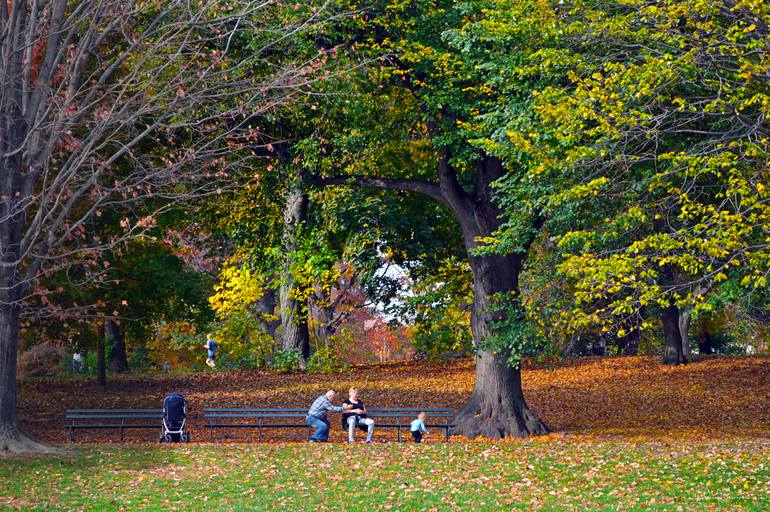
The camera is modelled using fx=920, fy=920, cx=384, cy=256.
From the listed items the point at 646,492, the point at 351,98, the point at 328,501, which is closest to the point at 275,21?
the point at 351,98

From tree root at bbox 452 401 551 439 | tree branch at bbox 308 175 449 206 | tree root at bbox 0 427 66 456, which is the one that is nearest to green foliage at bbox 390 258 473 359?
tree root at bbox 452 401 551 439

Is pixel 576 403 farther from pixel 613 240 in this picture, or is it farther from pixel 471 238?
pixel 613 240

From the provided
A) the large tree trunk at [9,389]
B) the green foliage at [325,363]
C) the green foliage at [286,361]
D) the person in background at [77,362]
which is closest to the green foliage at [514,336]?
the large tree trunk at [9,389]

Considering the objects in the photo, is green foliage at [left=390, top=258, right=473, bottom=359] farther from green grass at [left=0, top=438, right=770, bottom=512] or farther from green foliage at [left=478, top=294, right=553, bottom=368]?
green grass at [left=0, top=438, right=770, bottom=512]

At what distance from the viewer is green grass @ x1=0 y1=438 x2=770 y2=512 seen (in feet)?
40.9

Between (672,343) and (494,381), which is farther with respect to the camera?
(672,343)

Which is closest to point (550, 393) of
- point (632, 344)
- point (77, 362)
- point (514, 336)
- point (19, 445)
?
point (514, 336)

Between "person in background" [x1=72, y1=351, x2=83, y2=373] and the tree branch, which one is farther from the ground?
the tree branch

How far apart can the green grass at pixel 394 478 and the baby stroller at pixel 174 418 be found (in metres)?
1.97

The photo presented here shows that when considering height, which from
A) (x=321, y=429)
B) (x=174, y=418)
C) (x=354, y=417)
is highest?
(x=174, y=418)

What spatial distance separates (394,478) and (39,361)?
1155 inches

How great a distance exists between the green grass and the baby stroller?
6.48ft

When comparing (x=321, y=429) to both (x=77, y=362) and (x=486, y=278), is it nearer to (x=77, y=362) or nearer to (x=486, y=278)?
(x=486, y=278)

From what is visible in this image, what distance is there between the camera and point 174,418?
18922mm
